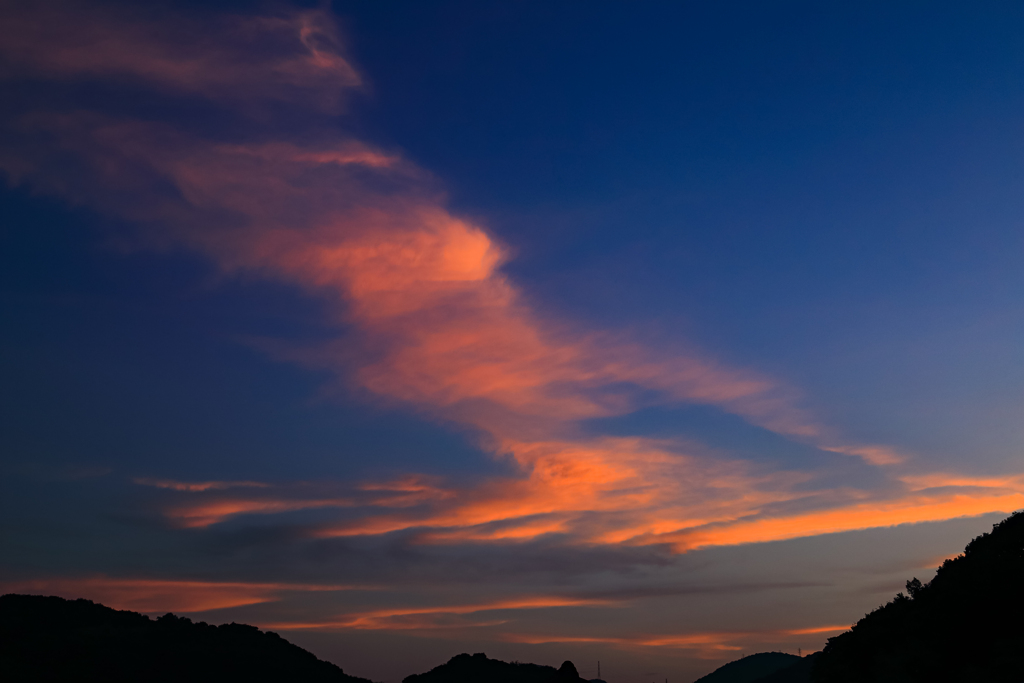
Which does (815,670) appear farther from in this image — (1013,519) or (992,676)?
(992,676)

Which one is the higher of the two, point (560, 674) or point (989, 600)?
point (989, 600)

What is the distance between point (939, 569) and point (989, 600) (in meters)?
19.2

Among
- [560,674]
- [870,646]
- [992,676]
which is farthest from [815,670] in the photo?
[992,676]

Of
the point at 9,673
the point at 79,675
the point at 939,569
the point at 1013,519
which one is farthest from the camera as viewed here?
the point at 79,675

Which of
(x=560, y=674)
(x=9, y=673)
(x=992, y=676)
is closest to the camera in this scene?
(x=992, y=676)

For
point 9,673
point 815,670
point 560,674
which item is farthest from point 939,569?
point 9,673

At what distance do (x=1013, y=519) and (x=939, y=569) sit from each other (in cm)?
1431

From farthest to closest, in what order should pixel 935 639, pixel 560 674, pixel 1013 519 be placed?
pixel 560 674
pixel 1013 519
pixel 935 639

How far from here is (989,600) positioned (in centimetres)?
5709

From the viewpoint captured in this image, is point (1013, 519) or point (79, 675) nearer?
point (1013, 519)

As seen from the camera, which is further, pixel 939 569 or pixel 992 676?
A: pixel 939 569

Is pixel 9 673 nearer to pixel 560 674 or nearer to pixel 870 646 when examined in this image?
pixel 560 674

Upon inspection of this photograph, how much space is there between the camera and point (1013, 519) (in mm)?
82062

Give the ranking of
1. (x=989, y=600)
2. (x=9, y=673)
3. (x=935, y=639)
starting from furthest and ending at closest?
1. (x=9, y=673)
2. (x=935, y=639)
3. (x=989, y=600)
